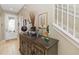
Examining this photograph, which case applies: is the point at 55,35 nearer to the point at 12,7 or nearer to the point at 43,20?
the point at 43,20

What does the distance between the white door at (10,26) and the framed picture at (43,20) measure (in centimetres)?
29

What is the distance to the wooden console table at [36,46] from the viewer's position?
1808mm

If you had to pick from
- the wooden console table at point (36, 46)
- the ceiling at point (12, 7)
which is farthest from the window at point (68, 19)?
the ceiling at point (12, 7)

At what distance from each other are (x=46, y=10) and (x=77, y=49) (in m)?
→ 0.55

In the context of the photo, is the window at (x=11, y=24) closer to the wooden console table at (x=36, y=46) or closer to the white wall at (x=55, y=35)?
the wooden console table at (x=36, y=46)

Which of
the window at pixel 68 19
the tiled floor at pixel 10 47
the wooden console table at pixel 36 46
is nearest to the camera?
the window at pixel 68 19

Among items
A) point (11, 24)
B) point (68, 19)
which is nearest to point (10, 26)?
point (11, 24)

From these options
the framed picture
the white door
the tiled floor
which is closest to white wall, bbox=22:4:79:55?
the framed picture

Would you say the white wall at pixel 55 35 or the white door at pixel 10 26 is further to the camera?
the white door at pixel 10 26

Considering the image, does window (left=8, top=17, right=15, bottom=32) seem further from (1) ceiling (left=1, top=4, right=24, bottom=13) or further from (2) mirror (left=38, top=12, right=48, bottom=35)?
(2) mirror (left=38, top=12, right=48, bottom=35)

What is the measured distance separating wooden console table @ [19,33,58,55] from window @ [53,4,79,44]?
0.18 m

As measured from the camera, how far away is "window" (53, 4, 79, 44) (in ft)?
Result: 5.59
